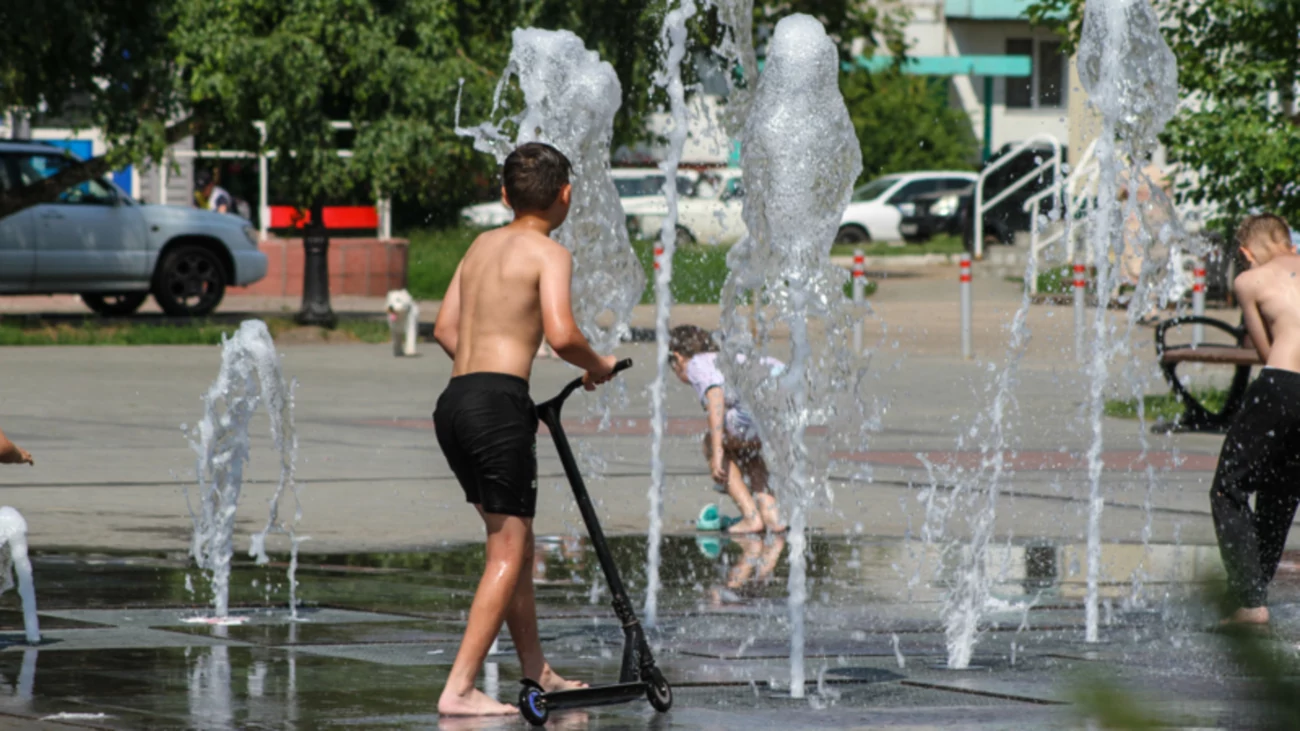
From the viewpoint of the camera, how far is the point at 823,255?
6.69 m

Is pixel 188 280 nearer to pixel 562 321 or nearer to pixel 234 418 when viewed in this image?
pixel 234 418

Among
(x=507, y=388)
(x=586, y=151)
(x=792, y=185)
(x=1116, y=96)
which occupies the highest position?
(x=1116, y=96)

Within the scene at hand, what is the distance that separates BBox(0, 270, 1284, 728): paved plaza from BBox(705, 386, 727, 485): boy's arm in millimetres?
331

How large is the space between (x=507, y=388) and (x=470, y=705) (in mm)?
775

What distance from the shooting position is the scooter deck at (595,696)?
4.96m

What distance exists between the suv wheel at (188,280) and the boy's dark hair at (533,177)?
19.4m

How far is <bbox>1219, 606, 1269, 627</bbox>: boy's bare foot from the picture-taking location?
1.42 meters

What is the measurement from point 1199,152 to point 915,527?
6186mm

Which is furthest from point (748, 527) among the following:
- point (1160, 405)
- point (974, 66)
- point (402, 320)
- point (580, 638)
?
point (974, 66)

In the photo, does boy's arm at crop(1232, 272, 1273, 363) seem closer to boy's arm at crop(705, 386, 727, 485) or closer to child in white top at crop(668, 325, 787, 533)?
child in white top at crop(668, 325, 787, 533)

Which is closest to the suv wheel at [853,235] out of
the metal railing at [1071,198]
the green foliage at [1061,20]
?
the metal railing at [1071,198]

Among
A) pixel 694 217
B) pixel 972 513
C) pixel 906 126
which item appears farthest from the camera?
pixel 906 126

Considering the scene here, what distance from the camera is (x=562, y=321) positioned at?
5.12m

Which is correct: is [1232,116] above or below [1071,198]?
above
